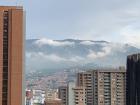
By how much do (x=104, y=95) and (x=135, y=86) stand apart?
2706 centimetres

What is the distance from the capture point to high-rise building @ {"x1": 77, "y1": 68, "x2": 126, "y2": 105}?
76062 mm

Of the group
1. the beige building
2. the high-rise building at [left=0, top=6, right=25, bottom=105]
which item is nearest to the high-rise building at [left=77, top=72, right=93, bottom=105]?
the beige building

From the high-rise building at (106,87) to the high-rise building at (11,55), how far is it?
134 feet

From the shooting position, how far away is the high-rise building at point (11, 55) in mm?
34812

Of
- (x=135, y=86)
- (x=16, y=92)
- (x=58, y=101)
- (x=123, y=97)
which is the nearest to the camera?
(x=16, y=92)

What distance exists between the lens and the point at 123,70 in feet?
258

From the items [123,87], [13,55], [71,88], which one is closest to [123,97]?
[123,87]

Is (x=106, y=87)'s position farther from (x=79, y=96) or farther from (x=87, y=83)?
(x=79, y=96)

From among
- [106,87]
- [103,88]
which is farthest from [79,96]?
[106,87]

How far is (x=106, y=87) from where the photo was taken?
76875 mm

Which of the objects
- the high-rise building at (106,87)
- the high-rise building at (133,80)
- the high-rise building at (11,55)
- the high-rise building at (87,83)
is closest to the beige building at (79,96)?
the high-rise building at (106,87)

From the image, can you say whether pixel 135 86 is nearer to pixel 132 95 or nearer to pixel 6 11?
pixel 132 95

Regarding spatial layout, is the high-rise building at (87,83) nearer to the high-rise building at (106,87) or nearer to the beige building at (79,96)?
the high-rise building at (106,87)

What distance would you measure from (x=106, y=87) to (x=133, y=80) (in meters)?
26.5
